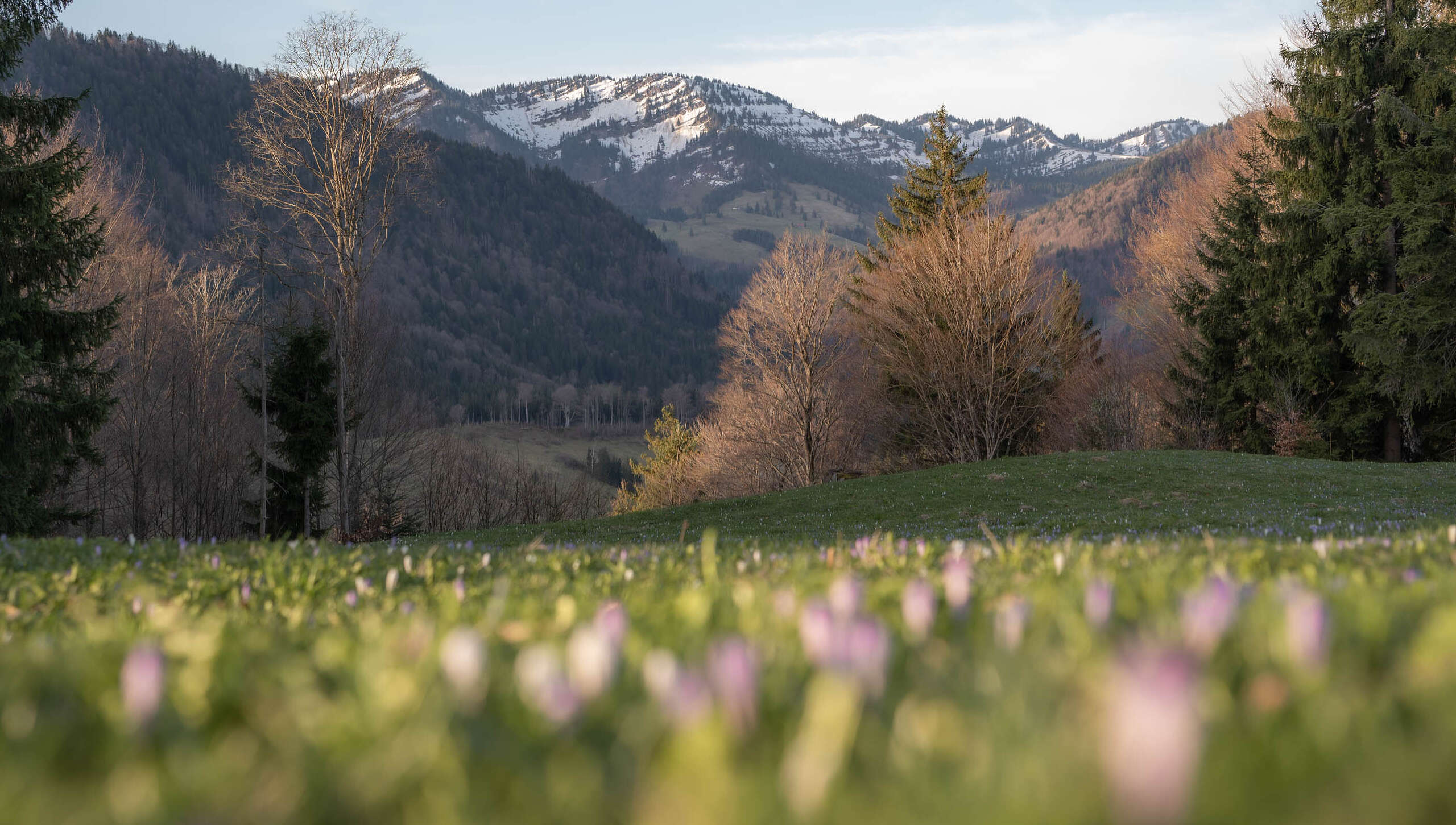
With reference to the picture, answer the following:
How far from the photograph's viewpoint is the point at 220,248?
2809 centimetres

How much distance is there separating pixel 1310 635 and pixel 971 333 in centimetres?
3592

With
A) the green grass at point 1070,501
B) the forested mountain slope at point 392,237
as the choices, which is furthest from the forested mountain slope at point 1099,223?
the green grass at point 1070,501

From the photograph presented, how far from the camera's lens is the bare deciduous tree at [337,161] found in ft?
94.3

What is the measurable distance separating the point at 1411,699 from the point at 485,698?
134cm

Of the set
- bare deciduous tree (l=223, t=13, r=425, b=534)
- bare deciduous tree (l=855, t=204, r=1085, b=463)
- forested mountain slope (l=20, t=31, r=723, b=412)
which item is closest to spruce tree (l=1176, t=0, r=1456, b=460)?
bare deciduous tree (l=855, t=204, r=1085, b=463)

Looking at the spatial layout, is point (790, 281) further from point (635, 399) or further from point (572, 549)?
point (635, 399)

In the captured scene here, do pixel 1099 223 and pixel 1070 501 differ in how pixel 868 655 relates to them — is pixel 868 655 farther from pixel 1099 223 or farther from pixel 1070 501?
pixel 1099 223

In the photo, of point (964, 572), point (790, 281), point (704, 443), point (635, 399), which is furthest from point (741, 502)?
point (635, 399)

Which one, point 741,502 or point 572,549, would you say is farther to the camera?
point 741,502

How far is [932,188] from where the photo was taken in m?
44.1

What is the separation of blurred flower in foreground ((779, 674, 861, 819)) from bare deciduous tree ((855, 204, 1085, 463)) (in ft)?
112

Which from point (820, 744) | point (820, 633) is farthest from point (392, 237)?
point (820, 744)

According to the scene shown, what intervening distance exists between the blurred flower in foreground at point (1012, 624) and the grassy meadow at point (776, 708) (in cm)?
2

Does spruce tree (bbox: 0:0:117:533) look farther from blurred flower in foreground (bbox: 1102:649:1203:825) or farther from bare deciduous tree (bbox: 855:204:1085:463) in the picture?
bare deciduous tree (bbox: 855:204:1085:463)
